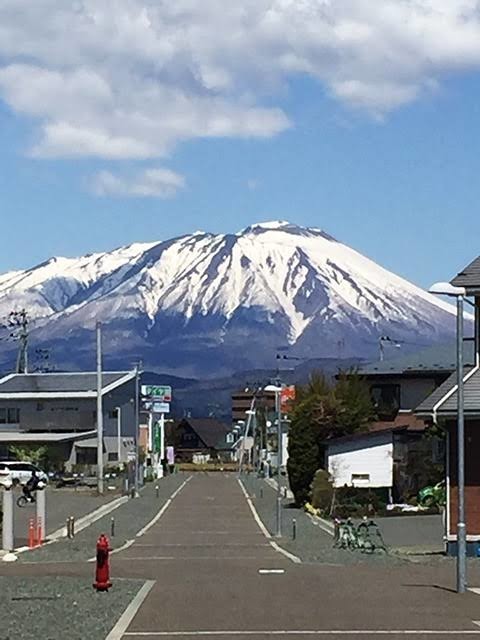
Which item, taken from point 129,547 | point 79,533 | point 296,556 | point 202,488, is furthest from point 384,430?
point 202,488

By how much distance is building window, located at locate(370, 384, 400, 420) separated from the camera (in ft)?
204

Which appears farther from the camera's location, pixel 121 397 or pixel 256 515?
pixel 121 397

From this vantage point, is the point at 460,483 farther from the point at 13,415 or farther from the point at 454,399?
the point at 13,415

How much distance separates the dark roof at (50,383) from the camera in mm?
105125

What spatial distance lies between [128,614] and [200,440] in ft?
575

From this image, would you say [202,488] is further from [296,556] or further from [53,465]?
[296,556]

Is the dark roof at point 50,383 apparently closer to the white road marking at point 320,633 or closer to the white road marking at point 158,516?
the white road marking at point 158,516

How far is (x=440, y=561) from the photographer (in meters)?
27.2

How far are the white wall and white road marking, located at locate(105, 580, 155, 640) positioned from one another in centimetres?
3374

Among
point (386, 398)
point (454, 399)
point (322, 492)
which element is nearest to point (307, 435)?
point (322, 492)

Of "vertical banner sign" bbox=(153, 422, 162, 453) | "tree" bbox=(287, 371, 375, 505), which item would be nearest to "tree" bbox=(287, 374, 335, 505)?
"tree" bbox=(287, 371, 375, 505)

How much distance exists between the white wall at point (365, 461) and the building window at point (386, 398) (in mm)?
7412

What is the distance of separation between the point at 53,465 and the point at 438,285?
246ft

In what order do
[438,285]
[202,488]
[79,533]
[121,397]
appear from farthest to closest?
1. [121,397]
2. [202,488]
3. [79,533]
4. [438,285]
